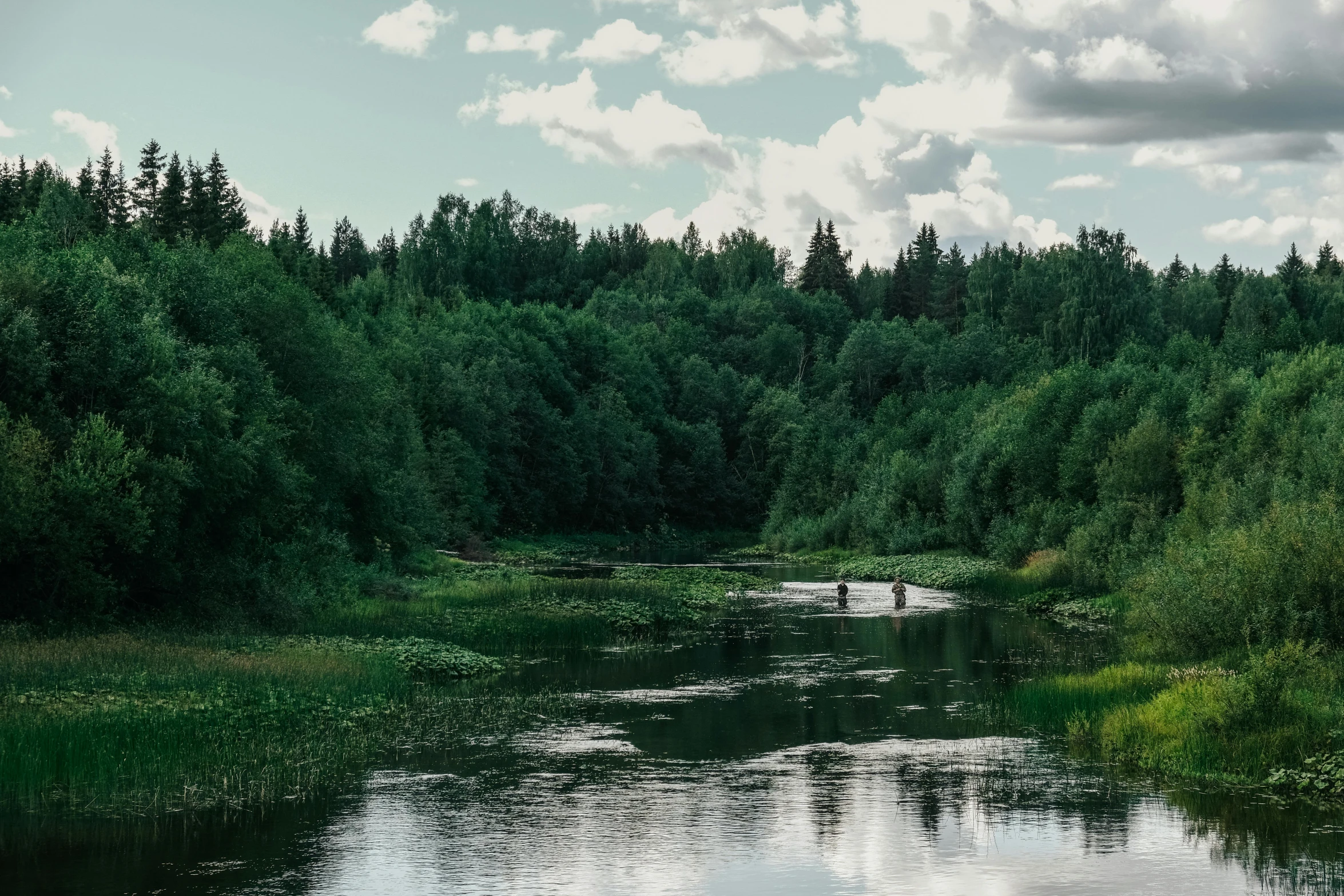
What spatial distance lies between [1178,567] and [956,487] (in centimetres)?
5098

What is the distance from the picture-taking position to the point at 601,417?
142m

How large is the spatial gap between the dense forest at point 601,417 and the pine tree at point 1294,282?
80 cm

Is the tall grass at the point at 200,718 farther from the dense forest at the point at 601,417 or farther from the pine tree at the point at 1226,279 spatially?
the pine tree at the point at 1226,279

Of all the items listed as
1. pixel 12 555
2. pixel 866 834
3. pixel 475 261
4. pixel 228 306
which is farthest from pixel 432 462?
pixel 475 261

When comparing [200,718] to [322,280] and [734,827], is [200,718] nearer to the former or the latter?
[734,827]

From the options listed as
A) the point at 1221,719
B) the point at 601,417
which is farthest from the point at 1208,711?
the point at 601,417

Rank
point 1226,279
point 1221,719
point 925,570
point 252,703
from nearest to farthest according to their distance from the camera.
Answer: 1. point 1221,719
2. point 252,703
3. point 925,570
4. point 1226,279

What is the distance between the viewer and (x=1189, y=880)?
70.7 ft

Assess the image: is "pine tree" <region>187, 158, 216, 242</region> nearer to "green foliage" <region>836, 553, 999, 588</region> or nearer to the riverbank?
"green foliage" <region>836, 553, 999, 588</region>

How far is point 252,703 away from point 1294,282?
175m

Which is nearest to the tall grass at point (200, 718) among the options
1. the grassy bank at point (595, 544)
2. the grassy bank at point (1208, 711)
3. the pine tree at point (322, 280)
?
the grassy bank at point (1208, 711)

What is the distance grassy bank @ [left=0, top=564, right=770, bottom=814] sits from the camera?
26203mm

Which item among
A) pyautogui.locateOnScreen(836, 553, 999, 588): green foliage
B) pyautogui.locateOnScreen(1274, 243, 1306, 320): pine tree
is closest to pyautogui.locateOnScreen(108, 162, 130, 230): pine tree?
pyautogui.locateOnScreen(836, 553, 999, 588): green foliage

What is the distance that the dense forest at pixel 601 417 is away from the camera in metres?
40.4
